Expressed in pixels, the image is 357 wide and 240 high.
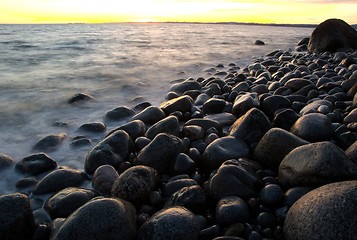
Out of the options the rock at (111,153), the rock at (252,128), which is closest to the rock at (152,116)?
the rock at (111,153)

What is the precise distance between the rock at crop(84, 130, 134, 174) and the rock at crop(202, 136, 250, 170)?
947mm

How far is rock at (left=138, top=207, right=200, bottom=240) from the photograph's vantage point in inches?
79.3

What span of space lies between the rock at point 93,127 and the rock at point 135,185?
78.0 inches

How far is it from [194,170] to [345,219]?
1546mm

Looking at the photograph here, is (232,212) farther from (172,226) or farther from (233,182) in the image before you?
(172,226)

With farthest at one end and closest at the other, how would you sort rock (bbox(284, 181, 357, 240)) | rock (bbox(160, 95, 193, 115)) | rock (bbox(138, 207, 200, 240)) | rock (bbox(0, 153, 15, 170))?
rock (bbox(160, 95, 193, 115))
rock (bbox(0, 153, 15, 170))
rock (bbox(138, 207, 200, 240))
rock (bbox(284, 181, 357, 240))

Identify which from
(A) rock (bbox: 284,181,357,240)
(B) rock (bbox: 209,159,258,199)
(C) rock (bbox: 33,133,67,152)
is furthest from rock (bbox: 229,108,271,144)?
(C) rock (bbox: 33,133,67,152)

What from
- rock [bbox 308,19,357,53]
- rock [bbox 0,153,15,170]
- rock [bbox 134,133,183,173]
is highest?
rock [bbox 308,19,357,53]

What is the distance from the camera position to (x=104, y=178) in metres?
2.93

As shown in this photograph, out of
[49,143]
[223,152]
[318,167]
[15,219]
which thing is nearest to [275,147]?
[223,152]

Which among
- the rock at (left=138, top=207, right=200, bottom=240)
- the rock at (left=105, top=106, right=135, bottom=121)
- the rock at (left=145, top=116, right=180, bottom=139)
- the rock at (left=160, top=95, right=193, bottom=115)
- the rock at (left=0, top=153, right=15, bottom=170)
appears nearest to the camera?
the rock at (left=138, top=207, right=200, bottom=240)

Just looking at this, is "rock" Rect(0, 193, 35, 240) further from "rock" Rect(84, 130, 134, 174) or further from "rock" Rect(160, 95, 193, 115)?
"rock" Rect(160, 95, 193, 115)

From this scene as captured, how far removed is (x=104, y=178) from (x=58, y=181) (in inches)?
18.9

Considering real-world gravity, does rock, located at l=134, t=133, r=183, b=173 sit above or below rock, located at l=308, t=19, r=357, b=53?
below
